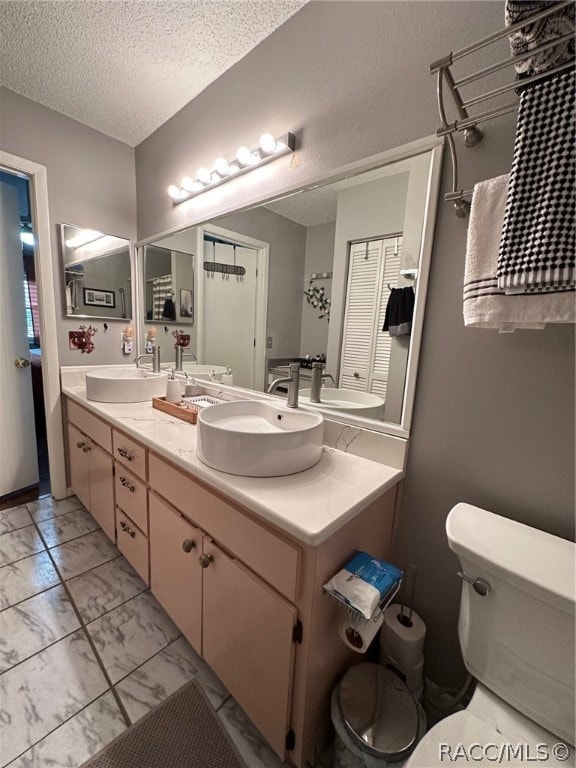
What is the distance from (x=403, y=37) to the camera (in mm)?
919

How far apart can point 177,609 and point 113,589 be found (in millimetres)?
529

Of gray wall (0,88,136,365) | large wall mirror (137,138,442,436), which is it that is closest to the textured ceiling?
gray wall (0,88,136,365)

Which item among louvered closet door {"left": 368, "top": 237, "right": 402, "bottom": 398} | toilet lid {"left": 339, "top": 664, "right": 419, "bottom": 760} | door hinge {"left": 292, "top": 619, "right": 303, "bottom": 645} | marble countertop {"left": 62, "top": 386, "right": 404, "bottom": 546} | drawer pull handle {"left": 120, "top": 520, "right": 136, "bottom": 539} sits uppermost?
louvered closet door {"left": 368, "top": 237, "right": 402, "bottom": 398}

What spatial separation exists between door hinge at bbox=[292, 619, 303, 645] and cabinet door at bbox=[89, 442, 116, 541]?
45.1 inches

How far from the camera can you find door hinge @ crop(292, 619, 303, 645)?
747mm

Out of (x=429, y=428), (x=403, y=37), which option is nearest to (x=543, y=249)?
(x=429, y=428)

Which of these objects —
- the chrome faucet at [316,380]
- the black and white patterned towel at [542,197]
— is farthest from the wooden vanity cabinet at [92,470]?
the black and white patterned towel at [542,197]

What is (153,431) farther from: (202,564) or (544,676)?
(544,676)

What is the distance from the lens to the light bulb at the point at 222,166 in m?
1.46

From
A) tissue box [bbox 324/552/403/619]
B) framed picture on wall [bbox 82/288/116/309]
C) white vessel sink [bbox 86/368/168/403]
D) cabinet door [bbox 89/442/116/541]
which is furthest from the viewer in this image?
framed picture on wall [bbox 82/288/116/309]

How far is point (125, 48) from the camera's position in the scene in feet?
4.43

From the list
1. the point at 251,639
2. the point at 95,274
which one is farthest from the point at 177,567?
the point at 95,274

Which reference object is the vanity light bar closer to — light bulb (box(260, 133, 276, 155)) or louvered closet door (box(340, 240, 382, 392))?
light bulb (box(260, 133, 276, 155))

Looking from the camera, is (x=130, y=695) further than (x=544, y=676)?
Yes
